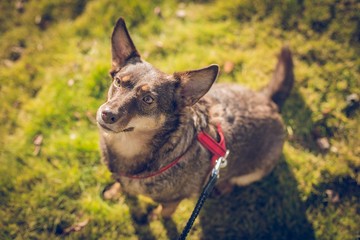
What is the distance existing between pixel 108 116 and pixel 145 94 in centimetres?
41

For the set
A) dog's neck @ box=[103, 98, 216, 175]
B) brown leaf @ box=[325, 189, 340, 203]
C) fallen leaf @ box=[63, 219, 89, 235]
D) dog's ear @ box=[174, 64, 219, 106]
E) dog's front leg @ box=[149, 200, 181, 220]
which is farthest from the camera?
brown leaf @ box=[325, 189, 340, 203]

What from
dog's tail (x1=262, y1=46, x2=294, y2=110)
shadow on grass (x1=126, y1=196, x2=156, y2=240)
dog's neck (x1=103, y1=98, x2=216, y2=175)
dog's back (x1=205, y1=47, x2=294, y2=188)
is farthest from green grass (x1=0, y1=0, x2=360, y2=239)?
dog's neck (x1=103, y1=98, x2=216, y2=175)

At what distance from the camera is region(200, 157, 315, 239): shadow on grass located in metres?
3.95

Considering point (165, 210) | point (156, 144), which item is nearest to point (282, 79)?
point (156, 144)

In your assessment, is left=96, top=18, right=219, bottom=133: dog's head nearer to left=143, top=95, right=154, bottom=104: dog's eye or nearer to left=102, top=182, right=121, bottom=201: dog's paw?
left=143, top=95, right=154, bottom=104: dog's eye

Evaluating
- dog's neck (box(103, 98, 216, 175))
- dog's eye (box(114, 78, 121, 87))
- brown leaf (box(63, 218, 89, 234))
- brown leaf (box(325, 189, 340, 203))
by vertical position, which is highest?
dog's eye (box(114, 78, 121, 87))

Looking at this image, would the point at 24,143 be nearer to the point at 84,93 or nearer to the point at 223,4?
the point at 84,93

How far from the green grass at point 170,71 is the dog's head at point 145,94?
5.37 feet

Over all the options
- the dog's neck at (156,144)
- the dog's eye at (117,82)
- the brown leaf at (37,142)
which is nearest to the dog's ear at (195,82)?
the dog's neck at (156,144)

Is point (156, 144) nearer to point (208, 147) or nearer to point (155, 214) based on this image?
point (208, 147)

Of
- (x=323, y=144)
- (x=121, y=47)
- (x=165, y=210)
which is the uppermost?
(x=121, y=47)

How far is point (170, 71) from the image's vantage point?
4.78 m

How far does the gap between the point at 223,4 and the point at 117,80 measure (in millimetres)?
3324

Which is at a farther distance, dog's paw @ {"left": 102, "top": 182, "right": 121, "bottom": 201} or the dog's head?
dog's paw @ {"left": 102, "top": 182, "right": 121, "bottom": 201}
